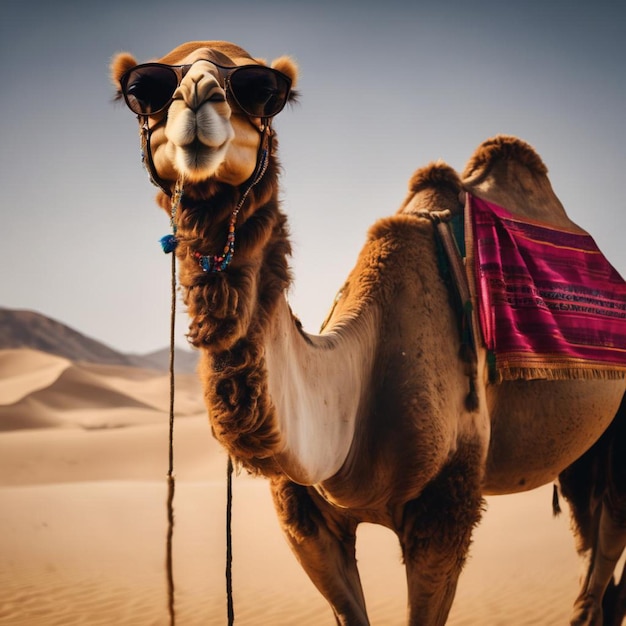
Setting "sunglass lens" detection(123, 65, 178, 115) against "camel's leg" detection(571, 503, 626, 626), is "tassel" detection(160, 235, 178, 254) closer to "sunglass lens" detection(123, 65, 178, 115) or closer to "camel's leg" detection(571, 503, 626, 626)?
"sunglass lens" detection(123, 65, 178, 115)

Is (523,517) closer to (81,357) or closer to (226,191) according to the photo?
(226,191)

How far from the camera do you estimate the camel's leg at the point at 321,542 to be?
319cm

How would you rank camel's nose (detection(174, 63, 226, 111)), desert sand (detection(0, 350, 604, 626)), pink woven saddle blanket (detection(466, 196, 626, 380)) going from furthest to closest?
1. desert sand (detection(0, 350, 604, 626))
2. pink woven saddle blanket (detection(466, 196, 626, 380))
3. camel's nose (detection(174, 63, 226, 111))

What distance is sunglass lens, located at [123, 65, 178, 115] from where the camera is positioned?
210 centimetres

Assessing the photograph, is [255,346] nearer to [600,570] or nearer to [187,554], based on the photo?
[600,570]

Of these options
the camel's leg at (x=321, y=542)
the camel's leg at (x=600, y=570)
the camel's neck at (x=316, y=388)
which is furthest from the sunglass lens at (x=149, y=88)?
the camel's leg at (x=600, y=570)

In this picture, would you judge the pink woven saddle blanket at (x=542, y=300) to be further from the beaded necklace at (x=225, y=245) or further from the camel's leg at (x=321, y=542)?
the beaded necklace at (x=225, y=245)

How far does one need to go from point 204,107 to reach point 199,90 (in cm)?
5

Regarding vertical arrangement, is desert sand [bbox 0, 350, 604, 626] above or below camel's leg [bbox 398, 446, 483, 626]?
below

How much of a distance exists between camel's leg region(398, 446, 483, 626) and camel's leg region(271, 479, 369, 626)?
1.01 ft

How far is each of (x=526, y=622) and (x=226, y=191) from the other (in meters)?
6.14

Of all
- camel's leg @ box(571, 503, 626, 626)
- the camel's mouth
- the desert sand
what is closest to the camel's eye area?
the camel's mouth

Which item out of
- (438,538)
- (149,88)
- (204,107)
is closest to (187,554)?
(438,538)

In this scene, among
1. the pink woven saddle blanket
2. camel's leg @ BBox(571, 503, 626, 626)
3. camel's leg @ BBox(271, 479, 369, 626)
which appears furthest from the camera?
camel's leg @ BBox(571, 503, 626, 626)
